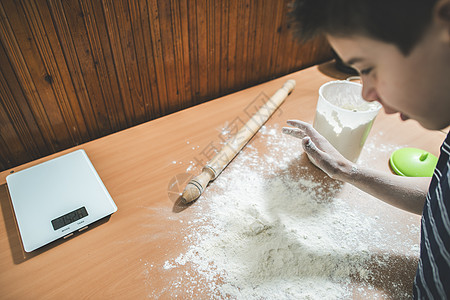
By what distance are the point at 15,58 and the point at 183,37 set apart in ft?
1.64

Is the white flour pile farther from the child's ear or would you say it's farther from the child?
the child's ear

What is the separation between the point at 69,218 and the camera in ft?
2.38

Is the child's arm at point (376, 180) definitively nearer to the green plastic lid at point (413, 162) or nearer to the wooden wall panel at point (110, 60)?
the green plastic lid at point (413, 162)

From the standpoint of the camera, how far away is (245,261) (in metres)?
0.66

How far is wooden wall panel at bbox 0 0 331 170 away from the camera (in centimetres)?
77

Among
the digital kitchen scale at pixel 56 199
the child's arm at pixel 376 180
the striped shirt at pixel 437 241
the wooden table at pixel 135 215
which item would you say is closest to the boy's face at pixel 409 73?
the striped shirt at pixel 437 241

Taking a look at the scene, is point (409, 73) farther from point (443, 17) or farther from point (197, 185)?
point (197, 185)

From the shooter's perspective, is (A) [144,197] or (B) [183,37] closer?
(A) [144,197]

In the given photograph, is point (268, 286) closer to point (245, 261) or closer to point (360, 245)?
point (245, 261)

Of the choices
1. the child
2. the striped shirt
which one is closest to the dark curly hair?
the child

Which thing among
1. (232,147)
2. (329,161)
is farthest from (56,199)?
(329,161)

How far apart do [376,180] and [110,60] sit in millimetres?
839

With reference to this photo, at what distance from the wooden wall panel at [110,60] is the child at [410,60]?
62cm

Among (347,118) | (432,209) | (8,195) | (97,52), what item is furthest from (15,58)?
(432,209)
